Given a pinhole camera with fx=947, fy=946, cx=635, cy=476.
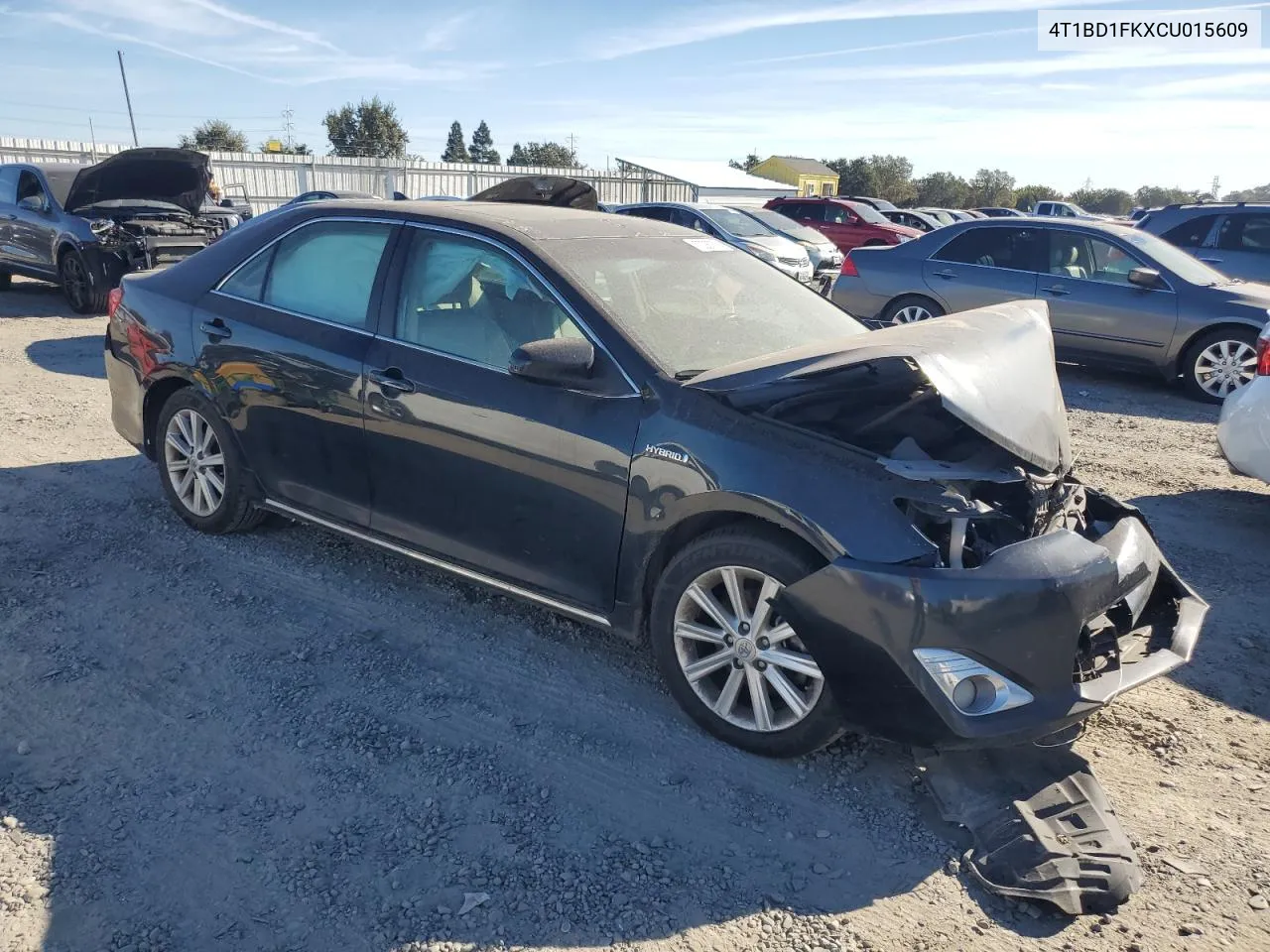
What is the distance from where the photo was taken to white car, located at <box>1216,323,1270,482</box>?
5277 mm

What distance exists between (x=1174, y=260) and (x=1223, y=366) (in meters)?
1.19

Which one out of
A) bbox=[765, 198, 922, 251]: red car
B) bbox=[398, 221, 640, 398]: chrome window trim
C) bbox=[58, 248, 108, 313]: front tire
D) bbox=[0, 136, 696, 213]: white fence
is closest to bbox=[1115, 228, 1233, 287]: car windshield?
bbox=[398, 221, 640, 398]: chrome window trim

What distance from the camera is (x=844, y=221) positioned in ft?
71.3

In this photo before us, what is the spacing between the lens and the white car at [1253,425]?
208 inches

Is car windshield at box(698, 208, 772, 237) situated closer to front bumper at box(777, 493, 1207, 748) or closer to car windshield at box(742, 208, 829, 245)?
car windshield at box(742, 208, 829, 245)

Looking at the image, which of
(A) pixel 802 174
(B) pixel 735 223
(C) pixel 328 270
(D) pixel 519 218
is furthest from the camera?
(A) pixel 802 174

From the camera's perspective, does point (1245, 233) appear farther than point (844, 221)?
No

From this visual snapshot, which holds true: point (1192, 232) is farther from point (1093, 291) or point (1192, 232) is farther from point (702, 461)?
point (702, 461)

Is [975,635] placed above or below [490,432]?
below

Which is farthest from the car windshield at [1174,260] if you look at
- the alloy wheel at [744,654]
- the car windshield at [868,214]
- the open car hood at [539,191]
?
the car windshield at [868,214]

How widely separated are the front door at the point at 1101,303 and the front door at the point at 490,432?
710cm

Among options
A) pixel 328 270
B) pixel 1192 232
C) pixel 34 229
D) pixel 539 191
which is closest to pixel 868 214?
pixel 1192 232

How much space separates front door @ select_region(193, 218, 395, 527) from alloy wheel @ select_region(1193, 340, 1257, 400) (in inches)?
309

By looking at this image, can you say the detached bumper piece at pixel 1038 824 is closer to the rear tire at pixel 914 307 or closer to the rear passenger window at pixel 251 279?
the rear passenger window at pixel 251 279
